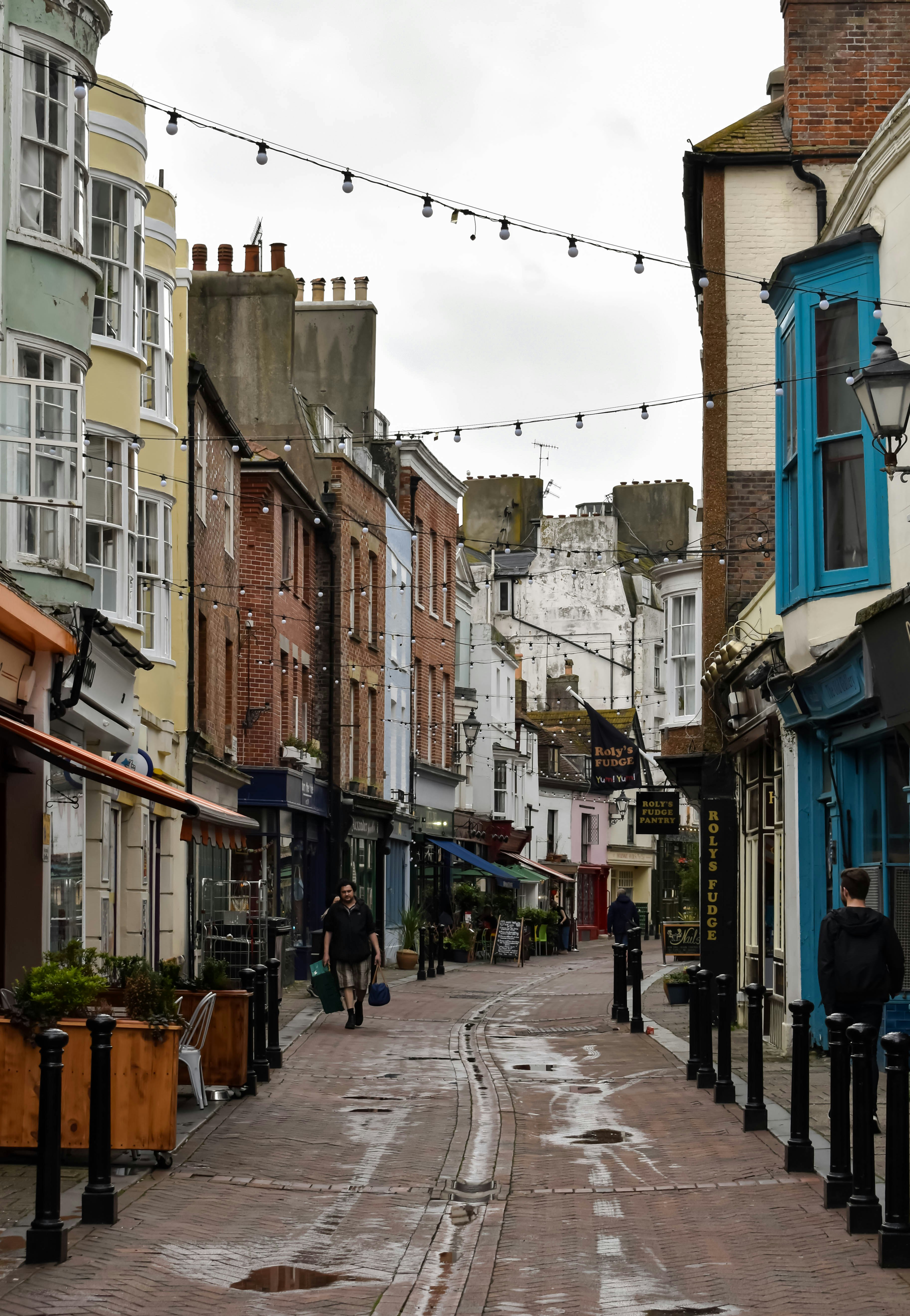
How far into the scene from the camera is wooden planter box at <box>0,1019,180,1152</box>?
989cm

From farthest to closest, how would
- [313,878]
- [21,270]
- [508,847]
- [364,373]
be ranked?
[508,847] → [364,373] → [313,878] → [21,270]

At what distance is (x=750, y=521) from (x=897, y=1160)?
49.9 ft

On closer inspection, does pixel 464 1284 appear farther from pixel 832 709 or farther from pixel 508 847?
pixel 508 847

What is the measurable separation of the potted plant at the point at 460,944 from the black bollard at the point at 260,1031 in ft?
86.3

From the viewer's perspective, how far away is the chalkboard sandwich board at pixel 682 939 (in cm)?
3900

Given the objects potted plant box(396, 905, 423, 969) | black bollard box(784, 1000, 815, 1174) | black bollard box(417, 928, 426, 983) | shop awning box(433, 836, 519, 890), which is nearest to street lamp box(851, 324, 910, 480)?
black bollard box(784, 1000, 815, 1174)

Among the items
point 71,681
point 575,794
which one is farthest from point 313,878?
point 575,794

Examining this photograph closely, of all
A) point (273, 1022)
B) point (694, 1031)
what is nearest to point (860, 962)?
point (694, 1031)

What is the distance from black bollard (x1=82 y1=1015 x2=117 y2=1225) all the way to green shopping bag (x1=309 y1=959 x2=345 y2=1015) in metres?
11.5

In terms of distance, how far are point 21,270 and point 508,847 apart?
1677 inches

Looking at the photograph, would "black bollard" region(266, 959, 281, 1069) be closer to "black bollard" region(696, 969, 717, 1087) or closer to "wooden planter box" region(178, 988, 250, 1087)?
"wooden planter box" region(178, 988, 250, 1087)

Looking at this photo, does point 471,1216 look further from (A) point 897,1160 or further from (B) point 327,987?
(B) point 327,987

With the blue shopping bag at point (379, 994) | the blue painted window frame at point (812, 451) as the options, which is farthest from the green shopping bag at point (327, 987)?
the blue painted window frame at point (812, 451)

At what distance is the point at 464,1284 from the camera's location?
24.9ft
